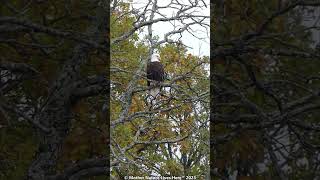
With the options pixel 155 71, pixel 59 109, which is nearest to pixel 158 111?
pixel 155 71

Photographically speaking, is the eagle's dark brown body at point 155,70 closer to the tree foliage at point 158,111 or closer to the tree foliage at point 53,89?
the tree foliage at point 158,111

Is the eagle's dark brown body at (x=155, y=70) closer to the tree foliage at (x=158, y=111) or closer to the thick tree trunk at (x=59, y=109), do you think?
the tree foliage at (x=158, y=111)

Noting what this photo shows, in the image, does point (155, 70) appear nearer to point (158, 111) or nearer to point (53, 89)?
point (158, 111)

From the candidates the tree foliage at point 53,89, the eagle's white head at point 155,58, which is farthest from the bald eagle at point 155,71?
the tree foliage at point 53,89

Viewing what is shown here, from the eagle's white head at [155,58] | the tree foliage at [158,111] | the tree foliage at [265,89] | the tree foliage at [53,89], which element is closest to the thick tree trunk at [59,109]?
the tree foliage at [53,89]

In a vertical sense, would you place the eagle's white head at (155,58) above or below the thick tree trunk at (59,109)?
above

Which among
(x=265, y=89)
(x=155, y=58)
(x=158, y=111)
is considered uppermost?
(x=155, y=58)

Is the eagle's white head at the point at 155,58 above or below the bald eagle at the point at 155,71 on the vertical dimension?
above

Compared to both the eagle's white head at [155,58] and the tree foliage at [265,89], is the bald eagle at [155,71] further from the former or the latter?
the tree foliage at [265,89]

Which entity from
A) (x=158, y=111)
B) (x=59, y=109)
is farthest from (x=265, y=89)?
(x=59, y=109)

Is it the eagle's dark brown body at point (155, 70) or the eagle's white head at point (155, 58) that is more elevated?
the eagle's white head at point (155, 58)

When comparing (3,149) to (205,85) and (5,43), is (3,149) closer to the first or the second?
(5,43)

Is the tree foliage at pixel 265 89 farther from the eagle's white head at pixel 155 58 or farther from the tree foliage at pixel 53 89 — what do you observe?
the tree foliage at pixel 53 89

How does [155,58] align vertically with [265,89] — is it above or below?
above
